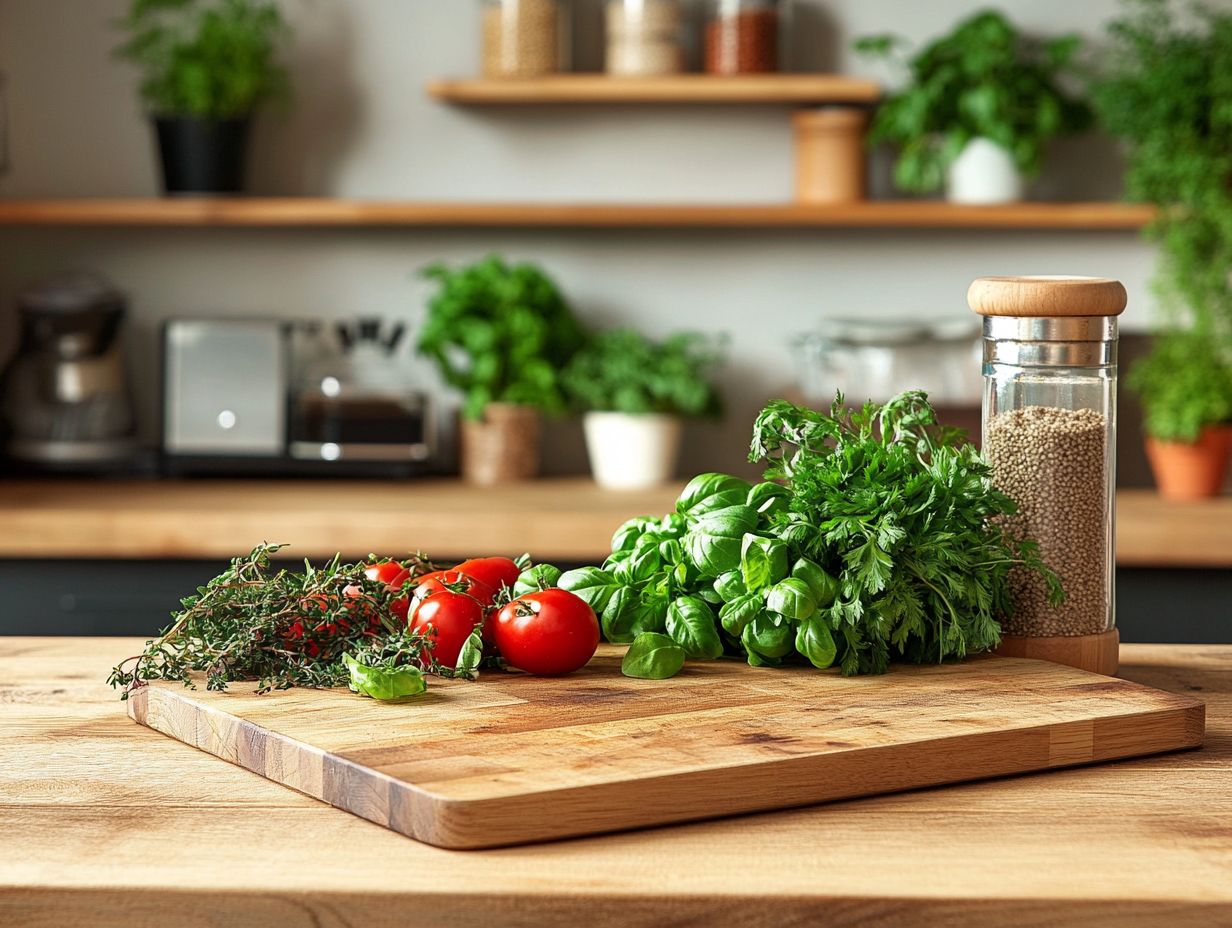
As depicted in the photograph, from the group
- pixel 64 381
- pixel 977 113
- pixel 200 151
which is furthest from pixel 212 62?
pixel 977 113

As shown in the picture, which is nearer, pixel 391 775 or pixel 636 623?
pixel 391 775

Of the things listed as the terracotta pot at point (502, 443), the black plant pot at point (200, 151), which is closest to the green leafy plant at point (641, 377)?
the terracotta pot at point (502, 443)

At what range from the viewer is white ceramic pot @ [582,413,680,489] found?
2975 millimetres

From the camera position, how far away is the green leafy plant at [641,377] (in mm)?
2961

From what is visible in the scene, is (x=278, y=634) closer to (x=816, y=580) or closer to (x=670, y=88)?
(x=816, y=580)

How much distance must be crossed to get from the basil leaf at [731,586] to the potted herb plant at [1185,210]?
1.85m

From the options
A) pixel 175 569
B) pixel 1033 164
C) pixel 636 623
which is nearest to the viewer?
pixel 636 623

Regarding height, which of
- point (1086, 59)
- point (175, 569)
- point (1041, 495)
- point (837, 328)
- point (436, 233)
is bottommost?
point (175, 569)

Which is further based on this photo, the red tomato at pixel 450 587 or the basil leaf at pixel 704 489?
the basil leaf at pixel 704 489

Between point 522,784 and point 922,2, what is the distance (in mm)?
2581

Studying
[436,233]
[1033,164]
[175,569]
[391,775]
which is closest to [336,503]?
[175,569]

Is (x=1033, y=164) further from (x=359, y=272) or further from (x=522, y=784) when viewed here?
(x=522, y=784)

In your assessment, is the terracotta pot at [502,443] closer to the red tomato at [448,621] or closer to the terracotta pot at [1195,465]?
the terracotta pot at [1195,465]

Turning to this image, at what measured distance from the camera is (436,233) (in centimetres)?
323
